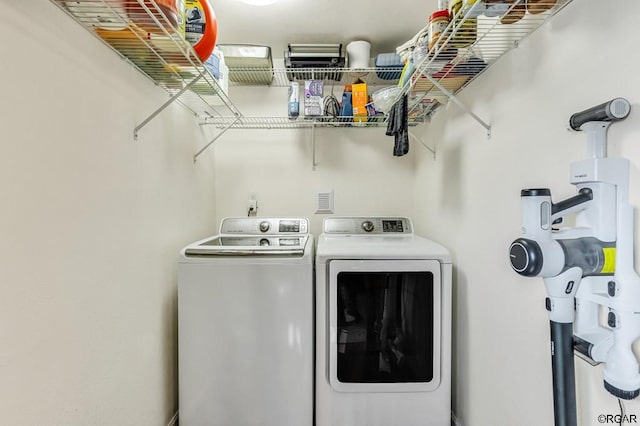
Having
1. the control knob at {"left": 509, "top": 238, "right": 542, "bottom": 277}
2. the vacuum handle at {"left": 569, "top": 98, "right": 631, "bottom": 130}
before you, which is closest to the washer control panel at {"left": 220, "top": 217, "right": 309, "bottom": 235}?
the control knob at {"left": 509, "top": 238, "right": 542, "bottom": 277}

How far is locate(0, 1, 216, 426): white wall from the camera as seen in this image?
32.1 inches

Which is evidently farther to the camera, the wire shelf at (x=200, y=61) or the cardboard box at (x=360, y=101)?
the cardboard box at (x=360, y=101)

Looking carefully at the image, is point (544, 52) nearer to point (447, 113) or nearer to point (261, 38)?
point (447, 113)

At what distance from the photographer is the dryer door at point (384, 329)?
154 cm

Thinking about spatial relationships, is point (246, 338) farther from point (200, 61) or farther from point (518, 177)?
point (518, 177)

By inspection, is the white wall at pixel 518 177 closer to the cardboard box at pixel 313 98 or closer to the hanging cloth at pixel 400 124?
the hanging cloth at pixel 400 124

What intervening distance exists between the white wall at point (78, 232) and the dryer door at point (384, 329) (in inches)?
34.4

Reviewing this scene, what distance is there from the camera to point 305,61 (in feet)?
6.46

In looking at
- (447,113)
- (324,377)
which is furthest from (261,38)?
(324,377)

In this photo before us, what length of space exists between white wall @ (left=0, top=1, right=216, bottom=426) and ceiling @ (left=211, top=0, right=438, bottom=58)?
0.74m

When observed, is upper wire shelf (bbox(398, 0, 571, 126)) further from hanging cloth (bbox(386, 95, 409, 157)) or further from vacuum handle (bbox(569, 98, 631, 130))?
vacuum handle (bbox(569, 98, 631, 130))

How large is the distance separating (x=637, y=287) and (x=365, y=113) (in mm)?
1608

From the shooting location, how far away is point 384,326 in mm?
1568

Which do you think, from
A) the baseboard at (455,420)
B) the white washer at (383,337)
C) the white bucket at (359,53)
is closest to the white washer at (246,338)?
the white washer at (383,337)
